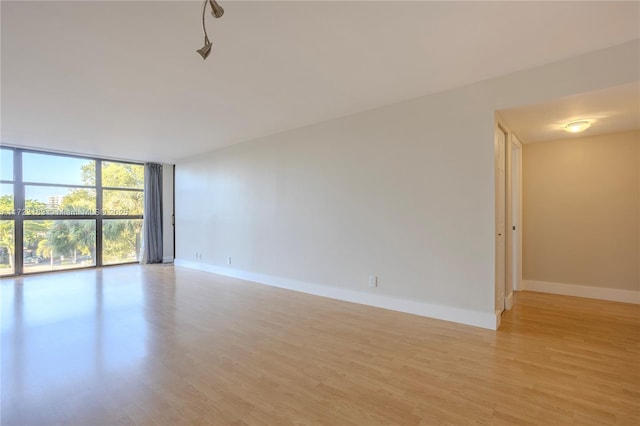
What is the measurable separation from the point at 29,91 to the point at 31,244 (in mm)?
4172

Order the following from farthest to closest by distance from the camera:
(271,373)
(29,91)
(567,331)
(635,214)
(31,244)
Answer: (31,244)
(635,214)
(29,91)
(567,331)
(271,373)

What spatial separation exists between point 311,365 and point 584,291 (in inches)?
165

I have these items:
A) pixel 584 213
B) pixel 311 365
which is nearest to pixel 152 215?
pixel 311 365

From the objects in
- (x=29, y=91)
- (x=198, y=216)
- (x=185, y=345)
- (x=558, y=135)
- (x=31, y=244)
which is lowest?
(x=185, y=345)

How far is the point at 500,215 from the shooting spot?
3.31 metres

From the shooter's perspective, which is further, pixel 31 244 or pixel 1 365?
pixel 31 244

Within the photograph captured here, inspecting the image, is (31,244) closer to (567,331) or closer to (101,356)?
(101,356)

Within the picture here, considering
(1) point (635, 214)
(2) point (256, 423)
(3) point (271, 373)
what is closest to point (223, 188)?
(3) point (271, 373)

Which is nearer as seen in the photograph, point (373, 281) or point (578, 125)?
point (578, 125)

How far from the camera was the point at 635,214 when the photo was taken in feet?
12.2

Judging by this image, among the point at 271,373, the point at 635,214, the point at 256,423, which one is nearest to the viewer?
the point at 256,423

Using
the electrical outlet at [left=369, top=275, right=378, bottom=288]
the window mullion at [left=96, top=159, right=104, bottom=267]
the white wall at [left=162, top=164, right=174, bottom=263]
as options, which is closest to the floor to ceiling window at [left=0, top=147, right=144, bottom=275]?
the window mullion at [left=96, top=159, right=104, bottom=267]

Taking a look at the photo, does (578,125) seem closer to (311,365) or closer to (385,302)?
(385,302)

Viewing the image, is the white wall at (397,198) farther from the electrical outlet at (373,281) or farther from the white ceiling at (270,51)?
the white ceiling at (270,51)
